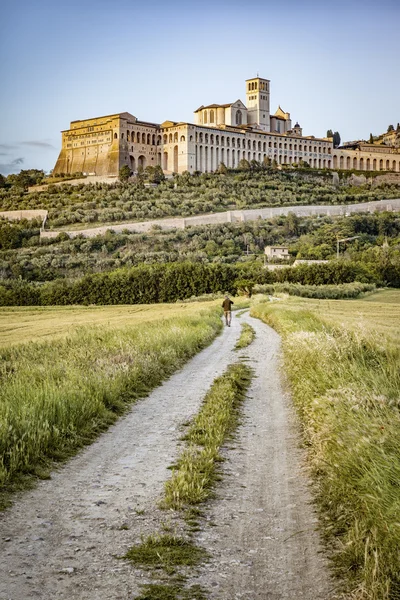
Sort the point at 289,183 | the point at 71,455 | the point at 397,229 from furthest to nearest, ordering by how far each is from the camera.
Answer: the point at 289,183
the point at 397,229
the point at 71,455

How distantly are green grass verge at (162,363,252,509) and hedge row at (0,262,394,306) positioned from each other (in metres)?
42.0

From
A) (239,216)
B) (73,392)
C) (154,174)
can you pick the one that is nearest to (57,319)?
(73,392)

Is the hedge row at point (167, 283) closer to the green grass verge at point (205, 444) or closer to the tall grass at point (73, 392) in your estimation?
the tall grass at point (73, 392)

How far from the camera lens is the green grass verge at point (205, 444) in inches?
203

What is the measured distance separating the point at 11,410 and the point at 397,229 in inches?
3664

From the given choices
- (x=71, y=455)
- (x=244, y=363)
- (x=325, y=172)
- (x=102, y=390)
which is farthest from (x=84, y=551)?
(x=325, y=172)

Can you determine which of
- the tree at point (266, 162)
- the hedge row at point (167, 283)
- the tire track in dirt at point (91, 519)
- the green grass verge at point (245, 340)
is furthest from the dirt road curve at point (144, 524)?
the tree at point (266, 162)

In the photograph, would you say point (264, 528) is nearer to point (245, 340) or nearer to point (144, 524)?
point (144, 524)

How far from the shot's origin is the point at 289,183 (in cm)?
11900

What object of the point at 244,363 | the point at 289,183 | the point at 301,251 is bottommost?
the point at 244,363

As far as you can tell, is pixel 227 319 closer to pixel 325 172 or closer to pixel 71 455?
pixel 71 455

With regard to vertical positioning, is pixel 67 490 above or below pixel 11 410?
below

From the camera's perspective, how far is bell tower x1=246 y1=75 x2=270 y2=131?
144 metres

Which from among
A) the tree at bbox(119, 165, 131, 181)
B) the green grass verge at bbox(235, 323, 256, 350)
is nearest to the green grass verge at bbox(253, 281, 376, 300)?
the green grass verge at bbox(235, 323, 256, 350)
